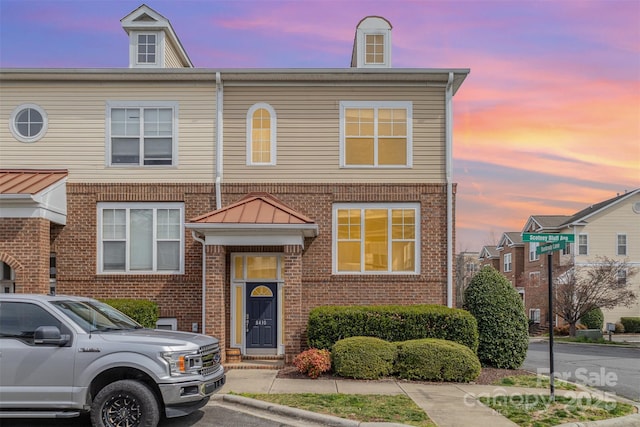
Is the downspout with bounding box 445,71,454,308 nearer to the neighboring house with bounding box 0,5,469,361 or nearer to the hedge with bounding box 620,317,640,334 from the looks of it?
the neighboring house with bounding box 0,5,469,361

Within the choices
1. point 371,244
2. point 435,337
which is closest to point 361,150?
point 371,244

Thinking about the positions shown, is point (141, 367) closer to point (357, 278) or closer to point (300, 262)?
point (300, 262)

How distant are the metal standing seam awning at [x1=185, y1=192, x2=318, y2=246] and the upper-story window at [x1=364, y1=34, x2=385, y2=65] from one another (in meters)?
5.33

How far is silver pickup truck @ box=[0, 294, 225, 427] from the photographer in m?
8.36

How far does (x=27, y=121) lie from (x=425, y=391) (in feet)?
41.5

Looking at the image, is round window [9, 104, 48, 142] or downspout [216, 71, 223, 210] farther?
round window [9, 104, 48, 142]

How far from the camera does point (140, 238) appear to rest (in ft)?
54.2

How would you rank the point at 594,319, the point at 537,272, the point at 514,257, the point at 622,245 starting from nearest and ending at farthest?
the point at 594,319 < the point at 622,245 < the point at 537,272 < the point at 514,257

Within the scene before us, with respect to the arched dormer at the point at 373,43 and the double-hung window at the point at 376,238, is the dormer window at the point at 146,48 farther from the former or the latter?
the double-hung window at the point at 376,238

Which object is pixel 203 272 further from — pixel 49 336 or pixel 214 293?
pixel 49 336

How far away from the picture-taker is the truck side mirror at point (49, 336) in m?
8.23

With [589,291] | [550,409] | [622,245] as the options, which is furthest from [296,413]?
[622,245]

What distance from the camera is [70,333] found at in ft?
28.1

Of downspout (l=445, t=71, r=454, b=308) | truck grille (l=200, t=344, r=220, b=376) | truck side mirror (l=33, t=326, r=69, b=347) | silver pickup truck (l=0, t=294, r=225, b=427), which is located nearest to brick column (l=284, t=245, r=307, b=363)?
downspout (l=445, t=71, r=454, b=308)
